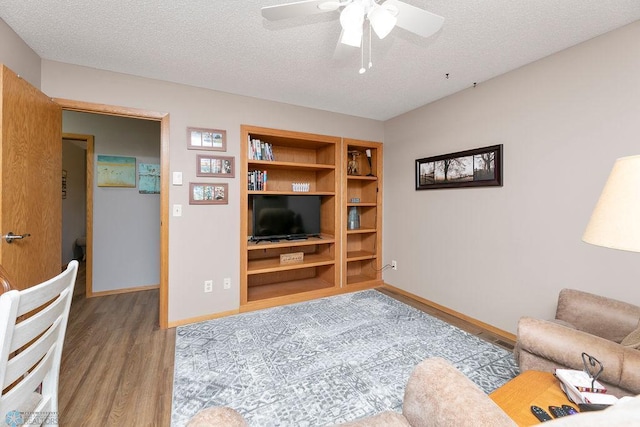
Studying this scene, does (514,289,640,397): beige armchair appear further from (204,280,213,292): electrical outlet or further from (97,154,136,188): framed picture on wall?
(97,154,136,188): framed picture on wall

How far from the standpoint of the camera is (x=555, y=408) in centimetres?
98

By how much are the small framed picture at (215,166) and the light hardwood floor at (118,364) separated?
159 cm

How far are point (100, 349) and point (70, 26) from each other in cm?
242

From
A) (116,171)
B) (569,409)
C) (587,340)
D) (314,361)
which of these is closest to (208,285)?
(314,361)

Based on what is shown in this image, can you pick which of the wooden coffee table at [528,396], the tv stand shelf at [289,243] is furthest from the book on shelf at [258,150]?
the wooden coffee table at [528,396]

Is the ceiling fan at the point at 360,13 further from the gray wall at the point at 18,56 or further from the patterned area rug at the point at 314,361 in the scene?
the patterned area rug at the point at 314,361

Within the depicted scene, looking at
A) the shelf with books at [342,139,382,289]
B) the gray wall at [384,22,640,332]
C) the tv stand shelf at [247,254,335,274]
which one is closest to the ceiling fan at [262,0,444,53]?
the gray wall at [384,22,640,332]

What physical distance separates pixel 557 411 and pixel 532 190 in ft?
6.05

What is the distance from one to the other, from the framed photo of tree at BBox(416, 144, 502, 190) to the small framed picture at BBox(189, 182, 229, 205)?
2288mm

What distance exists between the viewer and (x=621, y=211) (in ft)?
2.56

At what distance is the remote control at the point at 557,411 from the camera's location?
37.3 inches

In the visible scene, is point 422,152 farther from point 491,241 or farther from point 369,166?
point 491,241

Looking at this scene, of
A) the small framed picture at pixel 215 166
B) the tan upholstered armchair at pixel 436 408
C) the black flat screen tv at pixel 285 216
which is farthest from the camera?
the black flat screen tv at pixel 285 216

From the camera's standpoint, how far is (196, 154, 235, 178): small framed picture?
2760 millimetres
